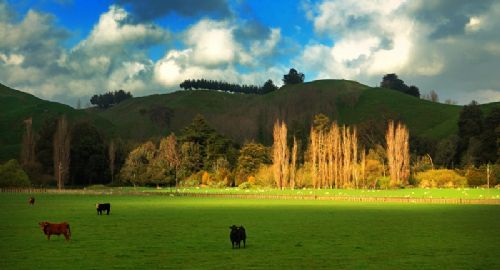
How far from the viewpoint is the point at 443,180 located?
85625 mm

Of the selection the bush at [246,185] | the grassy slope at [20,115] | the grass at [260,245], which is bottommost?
the grass at [260,245]

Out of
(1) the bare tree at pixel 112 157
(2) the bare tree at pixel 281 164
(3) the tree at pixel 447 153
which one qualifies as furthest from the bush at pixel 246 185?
(3) the tree at pixel 447 153

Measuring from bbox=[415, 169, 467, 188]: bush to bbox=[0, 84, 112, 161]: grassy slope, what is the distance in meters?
99.6

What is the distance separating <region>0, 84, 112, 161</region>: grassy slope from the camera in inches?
6275

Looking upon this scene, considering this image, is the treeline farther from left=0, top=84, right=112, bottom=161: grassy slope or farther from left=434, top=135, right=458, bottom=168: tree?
left=0, top=84, right=112, bottom=161: grassy slope

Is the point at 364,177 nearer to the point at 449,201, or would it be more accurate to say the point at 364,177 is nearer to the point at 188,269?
the point at 449,201

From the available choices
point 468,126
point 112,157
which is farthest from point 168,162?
point 468,126

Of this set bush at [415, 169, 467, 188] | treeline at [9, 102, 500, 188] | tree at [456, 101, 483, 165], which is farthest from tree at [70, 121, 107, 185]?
tree at [456, 101, 483, 165]


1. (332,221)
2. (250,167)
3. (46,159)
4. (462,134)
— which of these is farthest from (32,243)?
(462,134)

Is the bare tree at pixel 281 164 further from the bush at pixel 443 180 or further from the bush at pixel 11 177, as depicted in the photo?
the bush at pixel 11 177

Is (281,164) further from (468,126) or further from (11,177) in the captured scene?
(468,126)

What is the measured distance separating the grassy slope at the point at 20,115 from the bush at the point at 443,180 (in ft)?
327

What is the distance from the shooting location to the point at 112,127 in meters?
191

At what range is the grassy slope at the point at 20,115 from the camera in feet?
523
